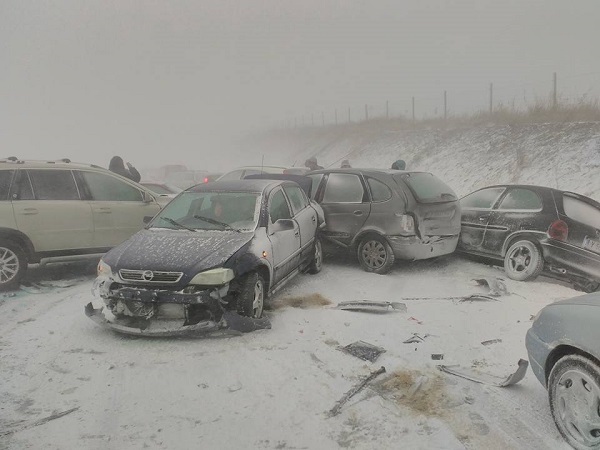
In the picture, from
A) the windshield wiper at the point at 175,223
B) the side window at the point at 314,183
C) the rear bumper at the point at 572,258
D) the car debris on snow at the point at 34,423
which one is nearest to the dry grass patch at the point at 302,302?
the windshield wiper at the point at 175,223

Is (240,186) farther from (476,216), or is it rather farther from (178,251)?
(476,216)

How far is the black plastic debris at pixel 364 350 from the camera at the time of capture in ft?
14.4

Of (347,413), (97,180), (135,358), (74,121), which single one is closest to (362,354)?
(347,413)

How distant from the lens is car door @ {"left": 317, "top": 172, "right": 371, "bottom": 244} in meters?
7.54

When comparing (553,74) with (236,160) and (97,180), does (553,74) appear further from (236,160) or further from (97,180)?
(236,160)

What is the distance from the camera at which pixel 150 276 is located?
4707mm

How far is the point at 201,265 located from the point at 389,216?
3.42m

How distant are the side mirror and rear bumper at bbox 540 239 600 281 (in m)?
3.51

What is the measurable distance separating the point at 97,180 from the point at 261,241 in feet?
11.5

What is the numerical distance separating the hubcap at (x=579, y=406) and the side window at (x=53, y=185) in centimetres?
663

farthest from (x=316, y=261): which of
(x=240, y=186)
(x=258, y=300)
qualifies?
(x=258, y=300)

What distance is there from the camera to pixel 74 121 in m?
77.4

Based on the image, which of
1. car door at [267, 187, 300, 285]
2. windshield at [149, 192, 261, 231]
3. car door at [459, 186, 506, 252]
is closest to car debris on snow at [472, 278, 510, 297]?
car door at [459, 186, 506, 252]

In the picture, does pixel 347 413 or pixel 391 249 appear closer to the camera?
pixel 347 413
